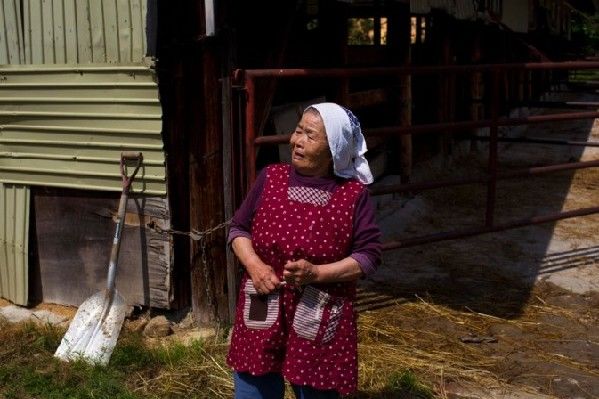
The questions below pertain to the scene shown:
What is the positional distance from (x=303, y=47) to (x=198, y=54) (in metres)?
2.95

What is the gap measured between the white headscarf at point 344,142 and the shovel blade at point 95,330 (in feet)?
6.52

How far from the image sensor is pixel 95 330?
13.5 ft

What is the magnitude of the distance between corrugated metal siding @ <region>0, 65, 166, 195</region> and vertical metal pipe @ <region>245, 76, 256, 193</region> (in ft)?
1.53

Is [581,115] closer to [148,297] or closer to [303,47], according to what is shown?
[303,47]

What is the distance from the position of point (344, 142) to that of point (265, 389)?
924 mm

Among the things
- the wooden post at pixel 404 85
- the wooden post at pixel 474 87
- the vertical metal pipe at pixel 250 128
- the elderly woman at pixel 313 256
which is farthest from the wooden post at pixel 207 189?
the wooden post at pixel 474 87

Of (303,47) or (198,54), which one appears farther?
(303,47)

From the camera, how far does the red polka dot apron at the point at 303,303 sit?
255 centimetres

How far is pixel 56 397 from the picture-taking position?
3600 millimetres

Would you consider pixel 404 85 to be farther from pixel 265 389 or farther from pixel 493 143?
pixel 265 389

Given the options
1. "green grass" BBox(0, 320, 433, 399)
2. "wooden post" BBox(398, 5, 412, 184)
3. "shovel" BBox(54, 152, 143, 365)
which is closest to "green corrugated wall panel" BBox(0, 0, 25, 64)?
"shovel" BBox(54, 152, 143, 365)

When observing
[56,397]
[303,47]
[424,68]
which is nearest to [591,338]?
[424,68]

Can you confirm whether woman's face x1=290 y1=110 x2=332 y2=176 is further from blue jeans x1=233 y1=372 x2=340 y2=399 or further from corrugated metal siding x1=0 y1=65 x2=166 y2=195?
corrugated metal siding x1=0 y1=65 x2=166 y2=195

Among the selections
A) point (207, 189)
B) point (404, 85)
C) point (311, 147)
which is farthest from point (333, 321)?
point (404, 85)
